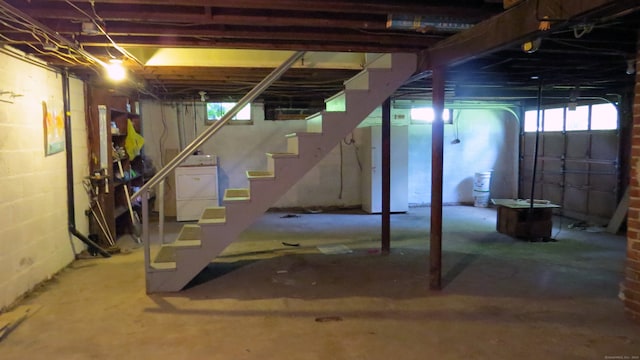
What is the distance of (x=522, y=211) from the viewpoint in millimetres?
5652

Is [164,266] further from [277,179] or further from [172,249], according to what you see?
[277,179]

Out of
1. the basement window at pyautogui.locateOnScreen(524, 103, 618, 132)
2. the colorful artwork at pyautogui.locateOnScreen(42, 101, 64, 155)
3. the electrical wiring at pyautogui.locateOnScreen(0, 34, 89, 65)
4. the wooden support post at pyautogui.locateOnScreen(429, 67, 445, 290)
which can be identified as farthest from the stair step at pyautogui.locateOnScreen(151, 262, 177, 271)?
the basement window at pyautogui.locateOnScreen(524, 103, 618, 132)

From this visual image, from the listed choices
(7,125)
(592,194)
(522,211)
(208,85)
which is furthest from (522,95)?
(7,125)

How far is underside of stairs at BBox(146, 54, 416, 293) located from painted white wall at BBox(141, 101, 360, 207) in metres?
3.99

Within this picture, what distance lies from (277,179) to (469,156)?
586 centimetres

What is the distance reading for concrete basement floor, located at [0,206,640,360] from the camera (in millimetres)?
2705

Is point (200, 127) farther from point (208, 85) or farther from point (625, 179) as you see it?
point (625, 179)

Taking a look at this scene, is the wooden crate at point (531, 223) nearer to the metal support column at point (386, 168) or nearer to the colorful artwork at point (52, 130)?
the metal support column at point (386, 168)

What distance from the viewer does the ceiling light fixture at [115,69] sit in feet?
13.9

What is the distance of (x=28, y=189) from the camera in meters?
3.70

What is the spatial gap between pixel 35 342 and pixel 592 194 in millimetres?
7293

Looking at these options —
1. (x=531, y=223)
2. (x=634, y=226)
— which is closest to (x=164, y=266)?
(x=634, y=226)

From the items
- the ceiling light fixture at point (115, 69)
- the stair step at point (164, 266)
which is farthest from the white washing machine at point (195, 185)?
the stair step at point (164, 266)

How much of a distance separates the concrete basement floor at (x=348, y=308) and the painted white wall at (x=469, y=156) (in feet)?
10.8
